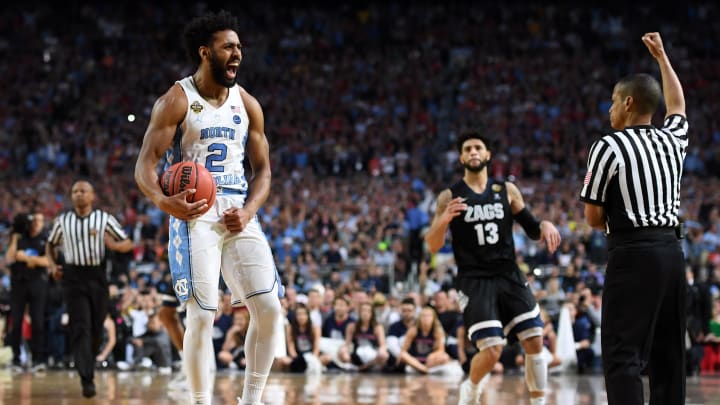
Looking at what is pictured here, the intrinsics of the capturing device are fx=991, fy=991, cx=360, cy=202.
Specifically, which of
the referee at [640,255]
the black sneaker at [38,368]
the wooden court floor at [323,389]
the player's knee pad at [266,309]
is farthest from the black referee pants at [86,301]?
the referee at [640,255]

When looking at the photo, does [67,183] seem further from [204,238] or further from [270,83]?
[204,238]

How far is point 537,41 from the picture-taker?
93.7 ft

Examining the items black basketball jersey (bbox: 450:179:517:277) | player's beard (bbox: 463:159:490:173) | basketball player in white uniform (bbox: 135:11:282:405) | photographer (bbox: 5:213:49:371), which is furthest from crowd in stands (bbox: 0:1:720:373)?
basketball player in white uniform (bbox: 135:11:282:405)

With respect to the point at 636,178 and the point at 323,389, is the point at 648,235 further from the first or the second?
the point at 323,389

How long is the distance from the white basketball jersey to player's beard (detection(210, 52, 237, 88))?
15 cm

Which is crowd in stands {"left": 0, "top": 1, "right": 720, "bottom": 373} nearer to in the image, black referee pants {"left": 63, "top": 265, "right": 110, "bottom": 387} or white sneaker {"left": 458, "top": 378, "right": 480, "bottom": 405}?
black referee pants {"left": 63, "top": 265, "right": 110, "bottom": 387}

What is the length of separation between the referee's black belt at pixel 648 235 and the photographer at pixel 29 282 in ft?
32.8

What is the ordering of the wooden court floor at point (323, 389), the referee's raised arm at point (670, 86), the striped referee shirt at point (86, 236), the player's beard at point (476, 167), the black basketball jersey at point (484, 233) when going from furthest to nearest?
the striped referee shirt at point (86, 236) → the wooden court floor at point (323, 389) → the player's beard at point (476, 167) → the black basketball jersey at point (484, 233) → the referee's raised arm at point (670, 86)

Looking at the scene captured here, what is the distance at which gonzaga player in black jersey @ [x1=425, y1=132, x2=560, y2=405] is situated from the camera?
762 centimetres

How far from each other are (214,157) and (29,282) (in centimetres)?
887

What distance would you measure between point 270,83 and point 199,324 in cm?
2208

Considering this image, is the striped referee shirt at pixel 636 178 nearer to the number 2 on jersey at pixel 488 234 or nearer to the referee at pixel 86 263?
the number 2 on jersey at pixel 488 234

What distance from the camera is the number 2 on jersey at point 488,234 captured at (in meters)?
7.86

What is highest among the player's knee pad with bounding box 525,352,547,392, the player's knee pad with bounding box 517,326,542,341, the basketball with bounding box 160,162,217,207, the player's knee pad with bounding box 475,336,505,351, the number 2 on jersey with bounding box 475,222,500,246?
the basketball with bounding box 160,162,217,207
